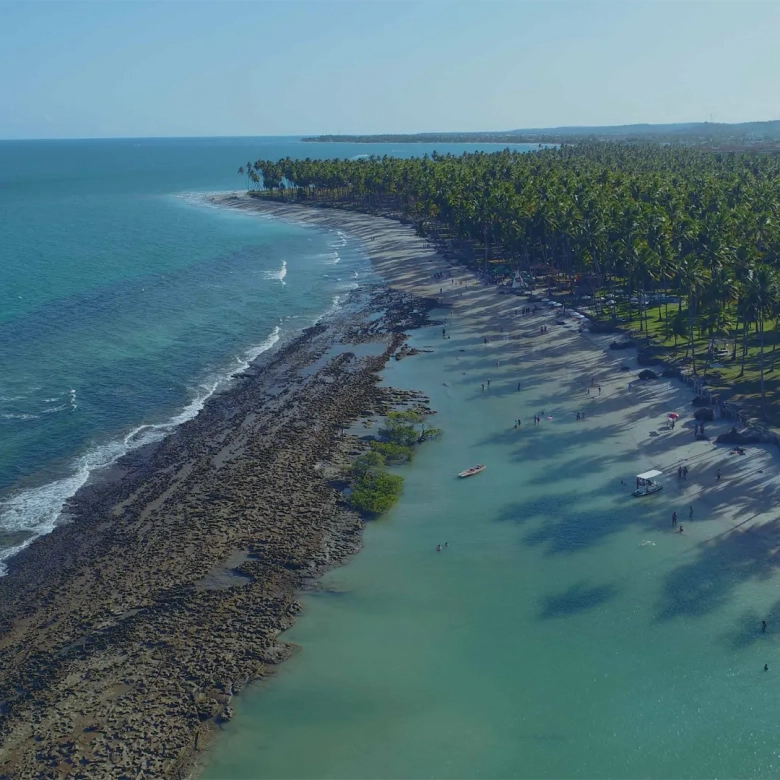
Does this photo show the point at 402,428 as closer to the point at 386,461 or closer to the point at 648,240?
the point at 386,461

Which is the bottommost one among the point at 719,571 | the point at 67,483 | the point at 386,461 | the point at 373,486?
the point at 719,571

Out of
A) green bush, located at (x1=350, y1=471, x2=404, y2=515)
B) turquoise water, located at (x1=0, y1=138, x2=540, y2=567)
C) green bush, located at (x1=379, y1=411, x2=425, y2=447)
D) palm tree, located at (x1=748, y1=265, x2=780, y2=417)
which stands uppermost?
palm tree, located at (x1=748, y1=265, x2=780, y2=417)

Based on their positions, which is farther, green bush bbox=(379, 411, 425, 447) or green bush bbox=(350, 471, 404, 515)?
green bush bbox=(379, 411, 425, 447)

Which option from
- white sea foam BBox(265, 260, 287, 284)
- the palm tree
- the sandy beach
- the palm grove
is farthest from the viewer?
white sea foam BBox(265, 260, 287, 284)

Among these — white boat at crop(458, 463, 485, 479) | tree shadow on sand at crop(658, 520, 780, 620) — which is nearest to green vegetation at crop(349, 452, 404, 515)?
white boat at crop(458, 463, 485, 479)

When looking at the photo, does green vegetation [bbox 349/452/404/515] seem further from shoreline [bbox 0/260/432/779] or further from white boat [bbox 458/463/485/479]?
white boat [bbox 458/463/485/479]

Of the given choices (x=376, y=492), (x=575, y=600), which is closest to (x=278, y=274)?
(x=376, y=492)

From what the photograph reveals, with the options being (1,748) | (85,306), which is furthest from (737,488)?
(85,306)
